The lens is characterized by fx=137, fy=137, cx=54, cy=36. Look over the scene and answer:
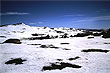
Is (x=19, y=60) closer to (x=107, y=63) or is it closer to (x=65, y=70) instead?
(x=65, y=70)

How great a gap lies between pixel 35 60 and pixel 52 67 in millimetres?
3945

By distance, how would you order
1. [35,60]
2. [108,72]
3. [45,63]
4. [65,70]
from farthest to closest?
[35,60] < [45,63] < [65,70] < [108,72]

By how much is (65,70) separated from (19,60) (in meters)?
7.73

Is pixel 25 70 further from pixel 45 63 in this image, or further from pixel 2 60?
pixel 2 60

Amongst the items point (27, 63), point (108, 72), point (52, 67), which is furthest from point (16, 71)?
point (108, 72)

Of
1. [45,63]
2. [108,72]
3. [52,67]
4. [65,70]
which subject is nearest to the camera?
[108,72]

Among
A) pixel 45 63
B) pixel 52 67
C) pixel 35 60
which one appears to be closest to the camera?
Result: pixel 52 67

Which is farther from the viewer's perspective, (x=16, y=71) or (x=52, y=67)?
(x=52, y=67)

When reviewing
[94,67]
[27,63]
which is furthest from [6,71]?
[94,67]

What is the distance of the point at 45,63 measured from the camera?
18.7 m

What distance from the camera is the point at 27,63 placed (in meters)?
19.0

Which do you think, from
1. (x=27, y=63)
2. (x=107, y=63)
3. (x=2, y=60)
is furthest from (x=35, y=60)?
(x=107, y=63)

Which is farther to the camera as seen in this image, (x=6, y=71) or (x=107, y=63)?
(x=107, y=63)

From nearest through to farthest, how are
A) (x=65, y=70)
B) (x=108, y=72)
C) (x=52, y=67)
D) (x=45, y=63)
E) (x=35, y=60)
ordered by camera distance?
(x=108, y=72)
(x=65, y=70)
(x=52, y=67)
(x=45, y=63)
(x=35, y=60)
